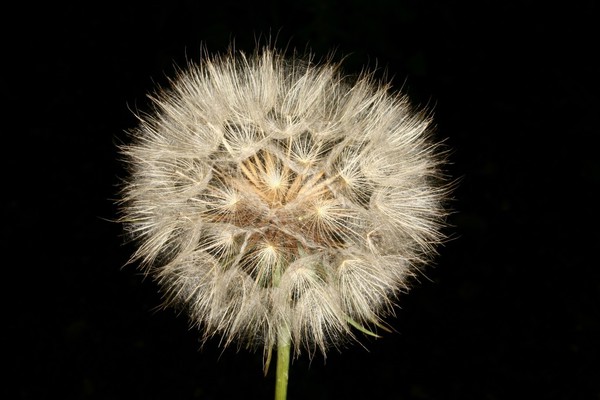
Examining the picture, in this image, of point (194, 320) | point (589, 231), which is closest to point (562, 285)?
point (589, 231)

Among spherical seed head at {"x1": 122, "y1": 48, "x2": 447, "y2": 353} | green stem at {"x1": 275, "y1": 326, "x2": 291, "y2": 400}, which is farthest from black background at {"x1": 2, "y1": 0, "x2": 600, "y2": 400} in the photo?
green stem at {"x1": 275, "y1": 326, "x2": 291, "y2": 400}

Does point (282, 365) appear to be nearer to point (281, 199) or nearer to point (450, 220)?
point (281, 199)

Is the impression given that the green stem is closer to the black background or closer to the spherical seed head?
the spherical seed head

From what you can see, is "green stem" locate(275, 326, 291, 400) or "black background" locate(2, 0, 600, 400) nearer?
"green stem" locate(275, 326, 291, 400)

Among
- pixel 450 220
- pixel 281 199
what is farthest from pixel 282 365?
pixel 450 220

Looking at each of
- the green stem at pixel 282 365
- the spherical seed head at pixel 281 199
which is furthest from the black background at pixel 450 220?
the green stem at pixel 282 365

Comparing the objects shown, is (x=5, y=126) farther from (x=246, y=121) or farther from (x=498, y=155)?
(x=498, y=155)
